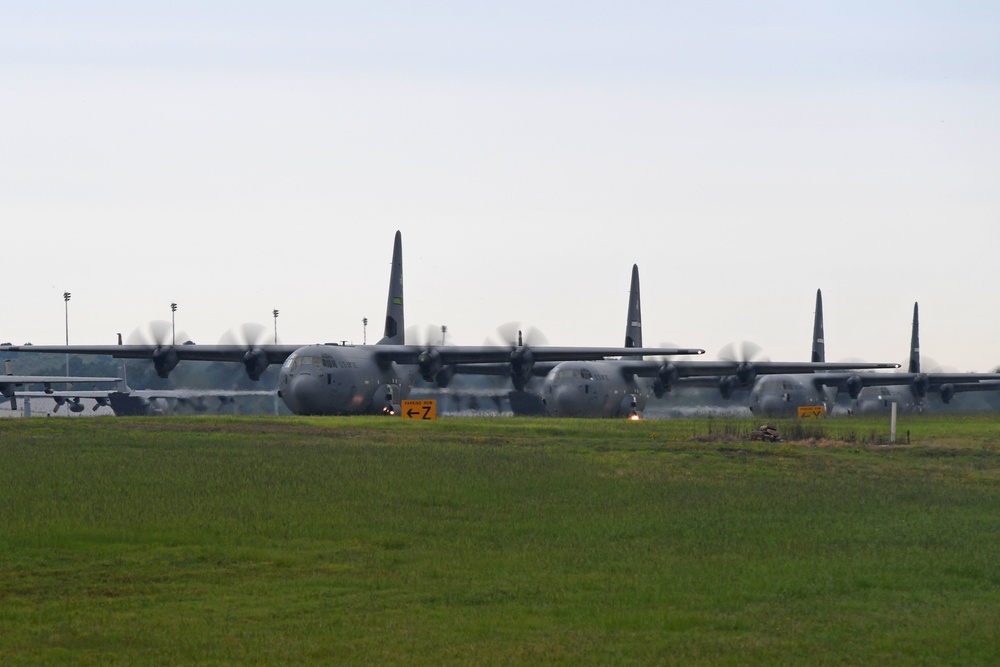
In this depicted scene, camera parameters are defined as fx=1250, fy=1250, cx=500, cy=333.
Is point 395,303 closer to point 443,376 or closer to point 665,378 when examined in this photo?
point 443,376

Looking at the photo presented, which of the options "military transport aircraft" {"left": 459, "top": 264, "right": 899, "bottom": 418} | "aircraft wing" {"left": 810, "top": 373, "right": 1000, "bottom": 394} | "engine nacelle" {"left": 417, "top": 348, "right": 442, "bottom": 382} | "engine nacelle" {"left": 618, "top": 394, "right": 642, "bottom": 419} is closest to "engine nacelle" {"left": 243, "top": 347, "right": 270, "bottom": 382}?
"engine nacelle" {"left": 417, "top": 348, "right": 442, "bottom": 382}

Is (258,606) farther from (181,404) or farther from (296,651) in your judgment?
(181,404)

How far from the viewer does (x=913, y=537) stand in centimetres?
1742

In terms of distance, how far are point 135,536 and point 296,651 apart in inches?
275

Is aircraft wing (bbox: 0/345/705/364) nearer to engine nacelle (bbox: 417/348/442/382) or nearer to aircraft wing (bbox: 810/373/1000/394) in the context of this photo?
engine nacelle (bbox: 417/348/442/382)

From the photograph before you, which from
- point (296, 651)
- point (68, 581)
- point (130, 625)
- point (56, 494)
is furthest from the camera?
point (56, 494)

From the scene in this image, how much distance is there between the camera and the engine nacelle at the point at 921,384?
83938 millimetres

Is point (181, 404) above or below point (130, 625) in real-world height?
below

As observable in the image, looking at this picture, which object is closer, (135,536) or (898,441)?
(135,536)

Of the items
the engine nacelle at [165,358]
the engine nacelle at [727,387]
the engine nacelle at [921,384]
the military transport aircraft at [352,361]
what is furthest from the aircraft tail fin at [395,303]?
the engine nacelle at [921,384]

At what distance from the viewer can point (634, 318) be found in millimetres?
81562

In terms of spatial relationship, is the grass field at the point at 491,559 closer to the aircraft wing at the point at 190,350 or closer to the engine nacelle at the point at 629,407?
the aircraft wing at the point at 190,350

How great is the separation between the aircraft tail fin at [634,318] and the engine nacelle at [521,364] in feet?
61.4

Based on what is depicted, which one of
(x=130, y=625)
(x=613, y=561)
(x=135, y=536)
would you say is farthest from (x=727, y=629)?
(x=135, y=536)
